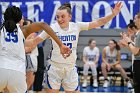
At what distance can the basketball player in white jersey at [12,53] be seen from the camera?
3971 mm

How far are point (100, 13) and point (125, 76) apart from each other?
202 centimetres

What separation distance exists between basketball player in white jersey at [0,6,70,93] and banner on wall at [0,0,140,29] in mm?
6904

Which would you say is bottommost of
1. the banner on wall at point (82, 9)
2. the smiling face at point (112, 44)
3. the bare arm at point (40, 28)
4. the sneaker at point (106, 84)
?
the sneaker at point (106, 84)

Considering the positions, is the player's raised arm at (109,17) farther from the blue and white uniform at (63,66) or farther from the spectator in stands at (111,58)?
the spectator in stands at (111,58)

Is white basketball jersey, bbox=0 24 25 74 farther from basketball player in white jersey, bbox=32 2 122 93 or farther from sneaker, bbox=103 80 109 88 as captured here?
sneaker, bbox=103 80 109 88

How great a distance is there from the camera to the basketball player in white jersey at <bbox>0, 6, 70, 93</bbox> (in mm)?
3971

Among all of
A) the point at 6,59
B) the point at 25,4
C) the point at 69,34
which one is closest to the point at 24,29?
the point at 6,59

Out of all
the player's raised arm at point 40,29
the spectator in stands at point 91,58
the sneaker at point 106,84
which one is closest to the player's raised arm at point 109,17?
the player's raised arm at point 40,29

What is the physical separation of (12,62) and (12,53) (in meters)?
0.10

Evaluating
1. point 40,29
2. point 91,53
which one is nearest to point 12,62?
point 40,29

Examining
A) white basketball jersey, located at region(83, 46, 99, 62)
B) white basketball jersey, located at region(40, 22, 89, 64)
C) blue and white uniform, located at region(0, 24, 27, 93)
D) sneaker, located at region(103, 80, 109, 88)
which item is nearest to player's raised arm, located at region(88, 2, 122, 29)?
white basketball jersey, located at region(40, 22, 89, 64)

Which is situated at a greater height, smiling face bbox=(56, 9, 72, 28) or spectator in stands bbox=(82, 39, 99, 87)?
smiling face bbox=(56, 9, 72, 28)

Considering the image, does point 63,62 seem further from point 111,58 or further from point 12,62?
point 111,58

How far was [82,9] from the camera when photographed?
11.1 metres
